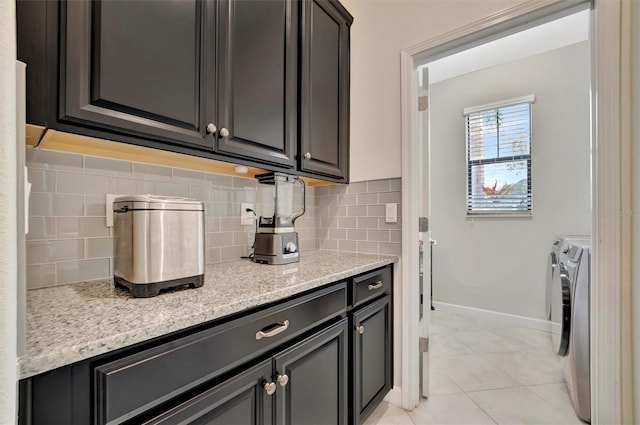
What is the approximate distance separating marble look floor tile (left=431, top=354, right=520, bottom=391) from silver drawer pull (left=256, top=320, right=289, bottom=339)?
1.61 m

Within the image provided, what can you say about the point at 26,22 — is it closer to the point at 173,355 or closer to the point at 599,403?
the point at 173,355

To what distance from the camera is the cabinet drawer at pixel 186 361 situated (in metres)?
0.57

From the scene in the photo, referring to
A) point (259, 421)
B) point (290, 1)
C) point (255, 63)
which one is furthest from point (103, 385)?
point (290, 1)

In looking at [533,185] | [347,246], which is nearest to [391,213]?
[347,246]

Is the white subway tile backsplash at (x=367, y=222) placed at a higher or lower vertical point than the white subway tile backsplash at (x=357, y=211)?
lower

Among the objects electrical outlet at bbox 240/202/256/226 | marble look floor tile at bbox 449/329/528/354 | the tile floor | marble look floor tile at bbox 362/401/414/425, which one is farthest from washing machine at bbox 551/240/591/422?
electrical outlet at bbox 240/202/256/226

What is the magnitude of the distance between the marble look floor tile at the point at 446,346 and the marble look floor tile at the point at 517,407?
20.7 inches

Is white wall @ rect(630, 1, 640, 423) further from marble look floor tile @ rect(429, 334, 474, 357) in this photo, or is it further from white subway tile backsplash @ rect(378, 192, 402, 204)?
marble look floor tile @ rect(429, 334, 474, 357)

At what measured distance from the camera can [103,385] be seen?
55 centimetres

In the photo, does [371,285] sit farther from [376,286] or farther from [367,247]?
[367,247]

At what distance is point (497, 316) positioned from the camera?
306cm

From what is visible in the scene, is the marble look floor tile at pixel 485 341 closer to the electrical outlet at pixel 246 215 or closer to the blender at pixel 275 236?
the blender at pixel 275 236

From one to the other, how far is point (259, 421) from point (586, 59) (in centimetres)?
384

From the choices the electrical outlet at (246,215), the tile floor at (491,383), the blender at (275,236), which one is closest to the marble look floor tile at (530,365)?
the tile floor at (491,383)
